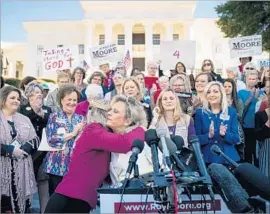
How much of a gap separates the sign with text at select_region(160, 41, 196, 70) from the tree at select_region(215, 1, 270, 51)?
2025 cm

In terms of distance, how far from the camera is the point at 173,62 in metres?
9.41

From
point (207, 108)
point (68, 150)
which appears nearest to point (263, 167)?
point (207, 108)

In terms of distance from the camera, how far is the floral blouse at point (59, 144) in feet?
15.7

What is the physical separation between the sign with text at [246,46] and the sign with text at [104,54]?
8.83ft

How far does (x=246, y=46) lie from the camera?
33.6 feet

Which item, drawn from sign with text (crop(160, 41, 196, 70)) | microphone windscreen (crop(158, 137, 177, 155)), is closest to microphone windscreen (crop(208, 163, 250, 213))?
microphone windscreen (crop(158, 137, 177, 155))

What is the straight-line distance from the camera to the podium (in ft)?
9.45

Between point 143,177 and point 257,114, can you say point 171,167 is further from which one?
point 257,114

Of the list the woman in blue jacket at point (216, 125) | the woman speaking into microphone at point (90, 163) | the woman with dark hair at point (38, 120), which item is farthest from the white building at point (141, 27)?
the woman speaking into microphone at point (90, 163)

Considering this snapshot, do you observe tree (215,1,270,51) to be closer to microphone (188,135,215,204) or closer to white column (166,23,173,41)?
white column (166,23,173,41)

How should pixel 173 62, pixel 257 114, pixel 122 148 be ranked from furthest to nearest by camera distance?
pixel 173 62 → pixel 257 114 → pixel 122 148

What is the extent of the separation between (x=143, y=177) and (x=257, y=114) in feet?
10.0

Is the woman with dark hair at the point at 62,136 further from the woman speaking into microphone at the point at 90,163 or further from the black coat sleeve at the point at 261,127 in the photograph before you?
the black coat sleeve at the point at 261,127

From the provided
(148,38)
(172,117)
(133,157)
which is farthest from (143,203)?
(148,38)
